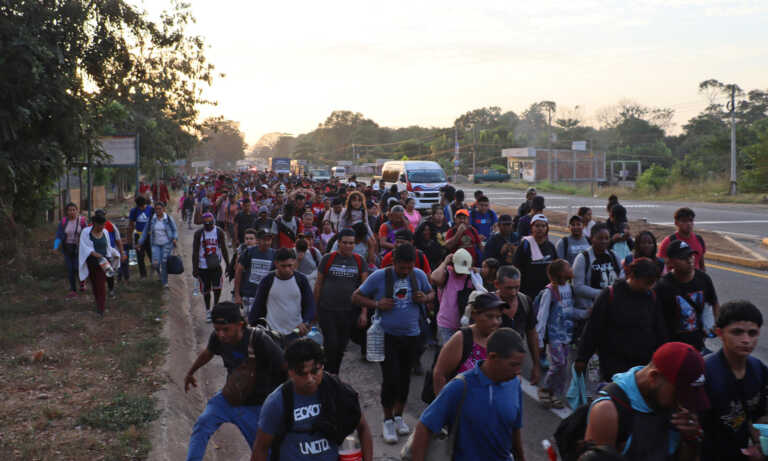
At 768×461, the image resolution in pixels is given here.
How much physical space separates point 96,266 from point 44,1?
640cm

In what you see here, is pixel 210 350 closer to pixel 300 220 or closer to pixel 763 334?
pixel 300 220

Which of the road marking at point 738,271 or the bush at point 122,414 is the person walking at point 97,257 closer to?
the bush at point 122,414

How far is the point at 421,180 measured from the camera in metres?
26.6

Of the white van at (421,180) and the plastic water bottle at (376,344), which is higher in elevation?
the white van at (421,180)

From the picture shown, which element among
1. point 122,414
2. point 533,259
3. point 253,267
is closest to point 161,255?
point 253,267

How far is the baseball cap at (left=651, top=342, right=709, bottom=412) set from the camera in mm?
2750

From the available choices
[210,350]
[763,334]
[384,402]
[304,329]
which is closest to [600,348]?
[384,402]

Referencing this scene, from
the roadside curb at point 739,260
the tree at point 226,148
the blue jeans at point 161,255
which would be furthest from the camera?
the tree at point 226,148

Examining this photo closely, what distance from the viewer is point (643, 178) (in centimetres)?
5081

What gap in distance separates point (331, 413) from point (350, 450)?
230 mm

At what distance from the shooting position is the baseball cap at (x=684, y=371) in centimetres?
275

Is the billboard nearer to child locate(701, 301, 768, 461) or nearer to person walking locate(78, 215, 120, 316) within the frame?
person walking locate(78, 215, 120, 316)

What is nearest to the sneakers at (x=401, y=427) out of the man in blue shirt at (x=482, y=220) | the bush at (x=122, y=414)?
the bush at (x=122, y=414)

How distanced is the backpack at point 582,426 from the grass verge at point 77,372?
3.62 metres
